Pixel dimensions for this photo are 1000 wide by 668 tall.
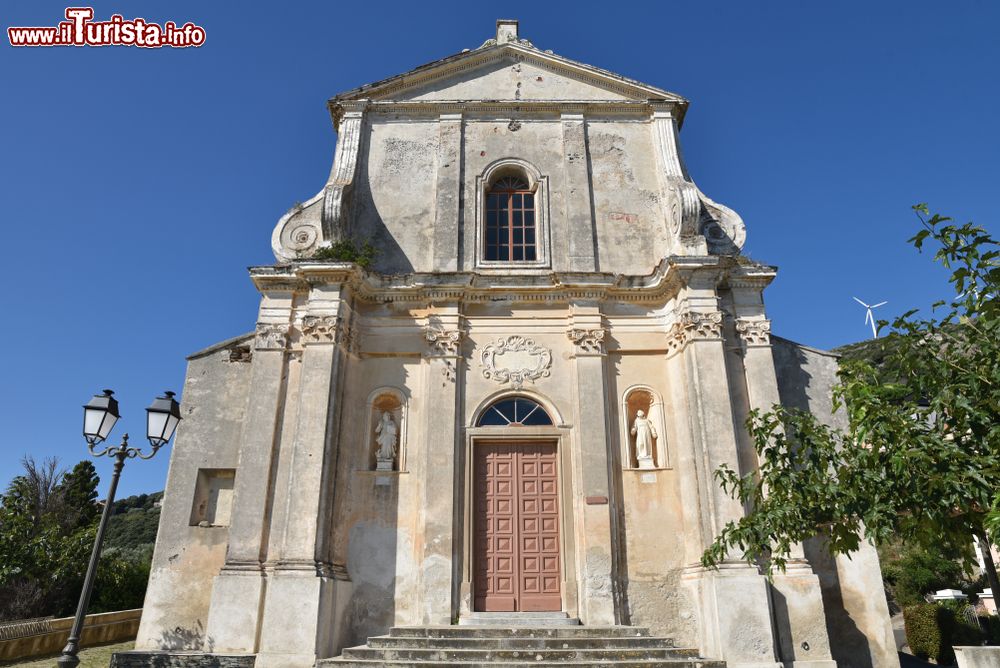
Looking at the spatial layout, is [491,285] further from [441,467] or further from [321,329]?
[441,467]

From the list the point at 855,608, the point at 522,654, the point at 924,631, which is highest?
the point at 855,608

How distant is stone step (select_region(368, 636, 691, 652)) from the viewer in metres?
9.66

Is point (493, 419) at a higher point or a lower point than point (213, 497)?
higher

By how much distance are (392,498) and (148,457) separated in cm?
422

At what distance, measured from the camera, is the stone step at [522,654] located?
9.35 meters

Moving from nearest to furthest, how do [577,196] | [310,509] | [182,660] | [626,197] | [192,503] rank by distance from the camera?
[182,660] < [310,509] < [192,503] < [577,196] < [626,197]

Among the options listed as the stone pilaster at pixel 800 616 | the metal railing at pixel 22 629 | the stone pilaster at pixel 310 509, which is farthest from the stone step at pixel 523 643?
the metal railing at pixel 22 629

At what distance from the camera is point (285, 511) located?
11094 millimetres

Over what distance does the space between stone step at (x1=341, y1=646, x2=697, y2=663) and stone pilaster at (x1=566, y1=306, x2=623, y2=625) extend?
1.39m

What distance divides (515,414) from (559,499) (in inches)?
67.1

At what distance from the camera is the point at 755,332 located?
1234cm

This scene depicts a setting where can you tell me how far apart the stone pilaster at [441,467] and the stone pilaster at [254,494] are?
101 inches

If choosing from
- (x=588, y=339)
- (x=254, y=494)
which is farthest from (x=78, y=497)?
(x=588, y=339)

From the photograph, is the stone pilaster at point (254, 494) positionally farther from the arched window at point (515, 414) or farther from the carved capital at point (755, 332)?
the carved capital at point (755, 332)
